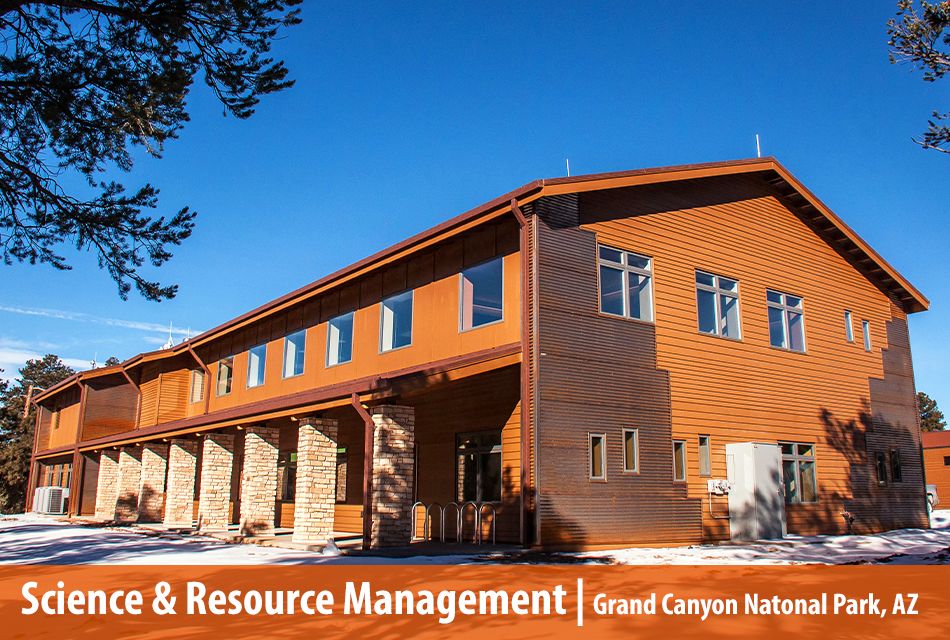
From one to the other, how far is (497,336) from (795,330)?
7757 mm

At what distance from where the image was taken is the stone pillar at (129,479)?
2472 cm

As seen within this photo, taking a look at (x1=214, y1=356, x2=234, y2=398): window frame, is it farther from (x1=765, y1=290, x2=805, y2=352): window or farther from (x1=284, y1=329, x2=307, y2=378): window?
(x1=765, y1=290, x2=805, y2=352): window

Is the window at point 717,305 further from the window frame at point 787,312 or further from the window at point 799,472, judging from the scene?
the window at point 799,472

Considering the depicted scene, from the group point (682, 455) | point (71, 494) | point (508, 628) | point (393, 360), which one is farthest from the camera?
point (71, 494)

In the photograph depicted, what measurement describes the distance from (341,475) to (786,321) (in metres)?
11.1

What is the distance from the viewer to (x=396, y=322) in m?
17.1

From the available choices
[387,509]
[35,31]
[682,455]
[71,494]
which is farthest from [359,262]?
[71,494]

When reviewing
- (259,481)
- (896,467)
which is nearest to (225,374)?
(259,481)

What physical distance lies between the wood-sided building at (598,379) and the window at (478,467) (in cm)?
4

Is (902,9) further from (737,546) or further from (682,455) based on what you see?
(737,546)

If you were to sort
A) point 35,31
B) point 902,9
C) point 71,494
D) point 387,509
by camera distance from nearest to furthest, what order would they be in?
1. point 35,31
2. point 902,9
3. point 387,509
4. point 71,494

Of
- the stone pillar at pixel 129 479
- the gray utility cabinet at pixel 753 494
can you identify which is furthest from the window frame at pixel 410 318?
the stone pillar at pixel 129 479

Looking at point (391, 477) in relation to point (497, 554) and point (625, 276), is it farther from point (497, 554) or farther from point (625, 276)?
point (625, 276)

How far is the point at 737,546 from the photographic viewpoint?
46.3ft
